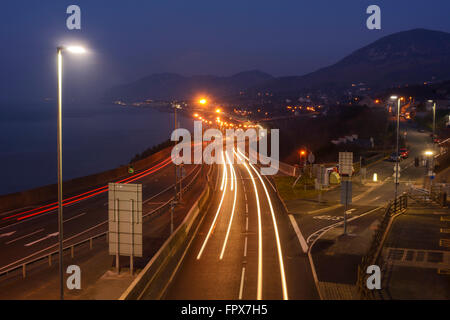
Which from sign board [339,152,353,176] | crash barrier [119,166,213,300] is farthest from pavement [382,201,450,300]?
sign board [339,152,353,176]

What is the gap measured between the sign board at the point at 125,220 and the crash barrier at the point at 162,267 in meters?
0.97

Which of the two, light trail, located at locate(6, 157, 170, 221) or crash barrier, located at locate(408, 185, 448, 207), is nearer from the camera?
crash barrier, located at locate(408, 185, 448, 207)

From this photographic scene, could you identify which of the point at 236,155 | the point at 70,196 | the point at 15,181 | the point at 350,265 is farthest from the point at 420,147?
the point at 15,181

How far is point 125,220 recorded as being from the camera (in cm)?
1511

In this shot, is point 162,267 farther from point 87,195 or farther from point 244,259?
point 87,195

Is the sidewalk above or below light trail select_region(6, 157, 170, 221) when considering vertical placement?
above

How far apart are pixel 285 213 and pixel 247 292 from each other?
13.8 meters

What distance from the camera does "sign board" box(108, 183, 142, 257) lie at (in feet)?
49.1

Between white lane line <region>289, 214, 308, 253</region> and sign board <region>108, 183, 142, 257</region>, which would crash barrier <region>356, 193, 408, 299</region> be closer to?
white lane line <region>289, 214, 308, 253</region>

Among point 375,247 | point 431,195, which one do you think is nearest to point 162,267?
point 375,247

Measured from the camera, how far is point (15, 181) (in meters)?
90.5

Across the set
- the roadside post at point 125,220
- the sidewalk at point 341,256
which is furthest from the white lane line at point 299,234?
the roadside post at point 125,220

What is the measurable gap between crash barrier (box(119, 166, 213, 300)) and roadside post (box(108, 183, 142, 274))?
3.17 feet

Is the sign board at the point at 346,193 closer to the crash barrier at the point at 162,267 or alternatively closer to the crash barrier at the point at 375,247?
the crash barrier at the point at 375,247
